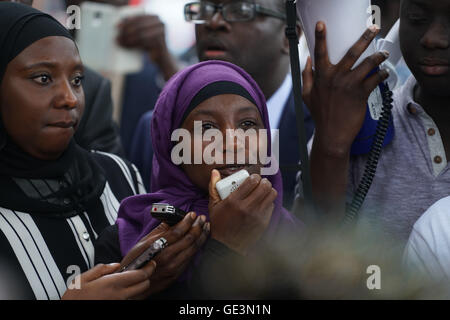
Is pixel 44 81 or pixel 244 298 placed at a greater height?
pixel 44 81

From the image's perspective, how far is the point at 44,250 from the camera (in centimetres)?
211

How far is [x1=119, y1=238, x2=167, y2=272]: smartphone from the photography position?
1818mm

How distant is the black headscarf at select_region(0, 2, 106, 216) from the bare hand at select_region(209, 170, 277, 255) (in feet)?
1.99

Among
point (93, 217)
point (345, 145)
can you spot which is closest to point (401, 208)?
point (345, 145)

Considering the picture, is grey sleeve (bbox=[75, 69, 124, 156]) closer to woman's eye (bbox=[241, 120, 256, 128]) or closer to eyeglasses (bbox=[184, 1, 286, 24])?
eyeglasses (bbox=[184, 1, 286, 24])

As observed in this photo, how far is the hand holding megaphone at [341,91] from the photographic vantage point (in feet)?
6.68

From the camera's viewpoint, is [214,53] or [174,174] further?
[214,53]

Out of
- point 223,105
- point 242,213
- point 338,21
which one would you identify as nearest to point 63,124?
point 223,105

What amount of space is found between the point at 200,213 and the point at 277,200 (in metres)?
0.26

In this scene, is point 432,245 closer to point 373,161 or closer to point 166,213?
point 373,161

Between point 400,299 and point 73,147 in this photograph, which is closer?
point 400,299

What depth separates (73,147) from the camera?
2.36 metres

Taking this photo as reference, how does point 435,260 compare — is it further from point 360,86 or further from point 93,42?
point 93,42

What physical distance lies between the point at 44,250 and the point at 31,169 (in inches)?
11.3
